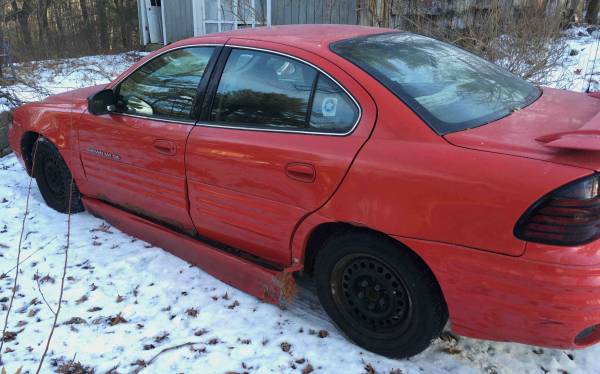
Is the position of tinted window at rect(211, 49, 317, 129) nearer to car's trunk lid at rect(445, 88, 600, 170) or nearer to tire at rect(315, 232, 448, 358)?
tire at rect(315, 232, 448, 358)

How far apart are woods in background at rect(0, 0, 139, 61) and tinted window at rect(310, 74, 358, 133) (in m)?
13.3

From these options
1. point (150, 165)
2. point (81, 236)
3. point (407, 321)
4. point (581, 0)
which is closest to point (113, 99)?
point (150, 165)

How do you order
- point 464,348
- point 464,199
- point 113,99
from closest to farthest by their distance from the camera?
point 464,199
point 464,348
point 113,99

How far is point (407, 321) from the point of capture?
2.43 metres

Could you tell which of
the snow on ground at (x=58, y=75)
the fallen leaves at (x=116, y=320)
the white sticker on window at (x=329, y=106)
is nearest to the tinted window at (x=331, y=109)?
the white sticker on window at (x=329, y=106)

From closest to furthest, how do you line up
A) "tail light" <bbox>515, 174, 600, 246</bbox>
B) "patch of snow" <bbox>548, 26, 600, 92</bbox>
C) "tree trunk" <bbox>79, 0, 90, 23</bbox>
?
"tail light" <bbox>515, 174, 600, 246</bbox>, "patch of snow" <bbox>548, 26, 600, 92</bbox>, "tree trunk" <bbox>79, 0, 90, 23</bbox>

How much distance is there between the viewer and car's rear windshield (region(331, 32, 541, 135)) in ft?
7.86

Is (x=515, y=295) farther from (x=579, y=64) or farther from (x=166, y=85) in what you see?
(x=579, y=64)

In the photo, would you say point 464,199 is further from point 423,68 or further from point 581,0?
point 581,0

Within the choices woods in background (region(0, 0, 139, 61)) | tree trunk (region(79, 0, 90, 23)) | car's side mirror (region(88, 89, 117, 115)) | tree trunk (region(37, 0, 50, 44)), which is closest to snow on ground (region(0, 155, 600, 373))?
car's side mirror (region(88, 89, 117, 115))

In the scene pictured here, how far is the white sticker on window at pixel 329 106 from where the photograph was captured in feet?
8.36

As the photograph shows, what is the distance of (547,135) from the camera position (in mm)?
2113

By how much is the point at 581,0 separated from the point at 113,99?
37.5ft

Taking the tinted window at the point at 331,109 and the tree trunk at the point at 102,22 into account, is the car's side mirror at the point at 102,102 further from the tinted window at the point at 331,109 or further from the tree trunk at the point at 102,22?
the tree trunk at the point at 102,22
